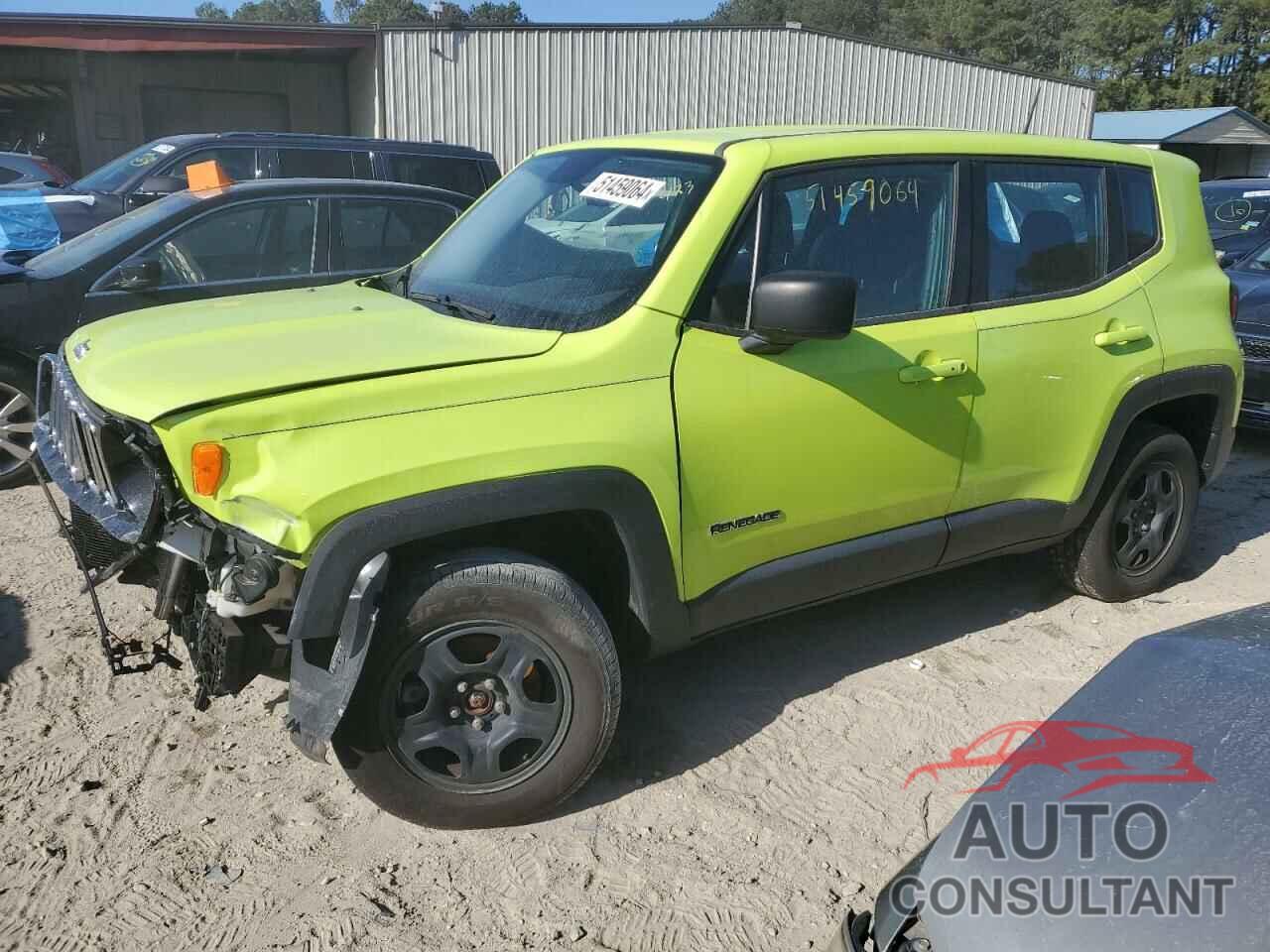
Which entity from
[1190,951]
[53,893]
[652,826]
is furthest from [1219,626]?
[53,893]

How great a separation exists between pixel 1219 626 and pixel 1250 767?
593 mm

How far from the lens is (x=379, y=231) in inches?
262

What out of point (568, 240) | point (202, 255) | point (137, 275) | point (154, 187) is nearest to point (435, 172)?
point (154, 187)

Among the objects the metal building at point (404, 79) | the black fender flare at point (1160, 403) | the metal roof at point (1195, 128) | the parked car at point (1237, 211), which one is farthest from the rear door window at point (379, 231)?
the metal roof at point (1195, 128)

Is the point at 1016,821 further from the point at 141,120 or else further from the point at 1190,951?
the point at 141,120

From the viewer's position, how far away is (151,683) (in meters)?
3.83

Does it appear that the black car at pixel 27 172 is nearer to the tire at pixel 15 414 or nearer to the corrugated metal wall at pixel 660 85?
the tire at pixel 15 414

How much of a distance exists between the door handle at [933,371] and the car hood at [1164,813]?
1.45 m

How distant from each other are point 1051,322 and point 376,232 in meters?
4.21

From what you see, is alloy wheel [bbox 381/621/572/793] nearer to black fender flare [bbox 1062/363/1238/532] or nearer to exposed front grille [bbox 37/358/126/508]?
exposed front grille [bbox 37/358/126/508]

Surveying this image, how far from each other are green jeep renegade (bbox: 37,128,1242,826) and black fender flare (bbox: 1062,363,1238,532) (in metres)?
0.02

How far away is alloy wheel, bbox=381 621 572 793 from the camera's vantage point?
290cm

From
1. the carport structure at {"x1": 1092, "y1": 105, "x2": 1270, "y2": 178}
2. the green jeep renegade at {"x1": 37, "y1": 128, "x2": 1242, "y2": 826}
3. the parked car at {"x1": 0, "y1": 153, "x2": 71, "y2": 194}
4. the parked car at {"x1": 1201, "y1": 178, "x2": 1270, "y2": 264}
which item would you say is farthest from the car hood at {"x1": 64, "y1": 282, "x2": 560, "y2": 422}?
the carport structure at {"x1": 1092, "y1": 105, "x2": 1270, "y2": 178}

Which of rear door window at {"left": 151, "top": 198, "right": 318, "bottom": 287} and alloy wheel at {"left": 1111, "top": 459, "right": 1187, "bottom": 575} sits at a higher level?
rear door window at {"left": 151, "top": 198, "right": 318, "bottom": 287}
